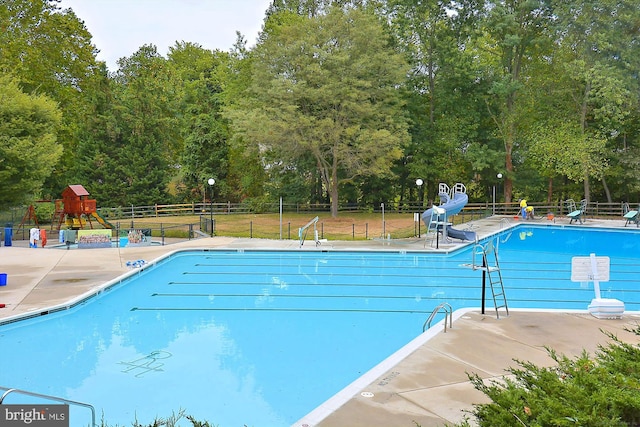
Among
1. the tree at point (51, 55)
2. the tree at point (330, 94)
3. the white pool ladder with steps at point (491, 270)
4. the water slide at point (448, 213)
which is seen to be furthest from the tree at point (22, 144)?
the white pool ladder with steps at point (491, 270)

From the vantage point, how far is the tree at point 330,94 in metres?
32.3

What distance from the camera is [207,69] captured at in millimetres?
47469

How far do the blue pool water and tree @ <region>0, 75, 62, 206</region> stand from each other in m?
9.93

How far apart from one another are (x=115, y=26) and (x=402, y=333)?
55.9 m

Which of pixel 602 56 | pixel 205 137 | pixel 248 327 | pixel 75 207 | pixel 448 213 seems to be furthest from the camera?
pixel 205 137

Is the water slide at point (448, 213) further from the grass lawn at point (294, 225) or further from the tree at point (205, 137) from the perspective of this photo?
the tree at point (205, 137)

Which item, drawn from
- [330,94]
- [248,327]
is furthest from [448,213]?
[248,327]

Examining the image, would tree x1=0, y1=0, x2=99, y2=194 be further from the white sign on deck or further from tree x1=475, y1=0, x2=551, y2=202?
the white sign on deck

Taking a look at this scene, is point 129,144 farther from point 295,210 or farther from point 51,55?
point 295,210

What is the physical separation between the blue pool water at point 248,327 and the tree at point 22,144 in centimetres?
993

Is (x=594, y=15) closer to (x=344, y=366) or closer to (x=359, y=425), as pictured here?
(x=344, y=366)

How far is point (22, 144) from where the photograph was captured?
81.5ft

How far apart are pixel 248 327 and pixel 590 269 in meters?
7.42

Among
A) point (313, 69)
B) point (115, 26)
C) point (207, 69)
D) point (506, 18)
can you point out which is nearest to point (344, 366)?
point (313, 69)
